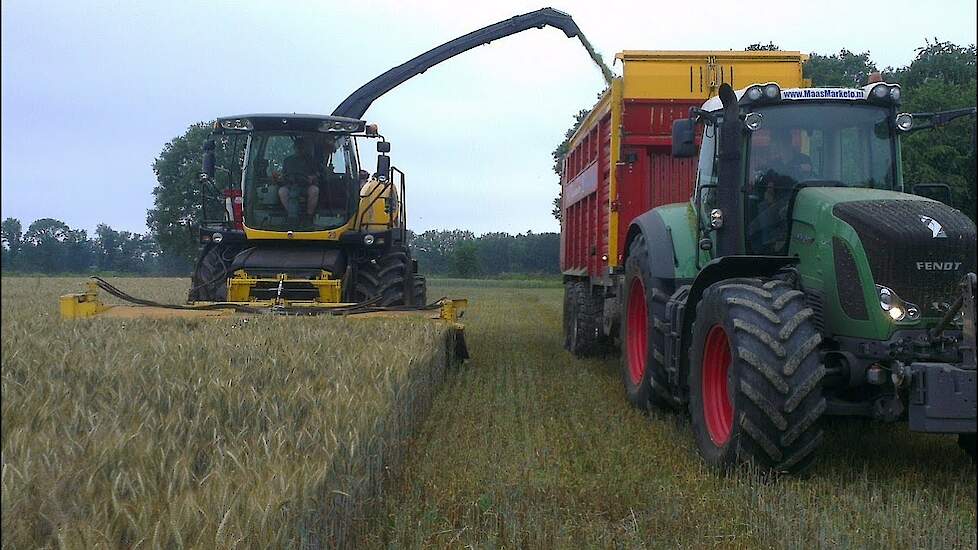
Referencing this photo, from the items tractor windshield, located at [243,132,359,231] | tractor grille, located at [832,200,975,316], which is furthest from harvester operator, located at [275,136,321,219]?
tractor grille, located at [832,200,975,316]

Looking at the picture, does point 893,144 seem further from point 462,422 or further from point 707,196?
point 462,422

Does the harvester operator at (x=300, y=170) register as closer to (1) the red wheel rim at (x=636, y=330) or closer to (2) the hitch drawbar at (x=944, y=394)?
(1) the red wheel rim at (x=636, y=330)

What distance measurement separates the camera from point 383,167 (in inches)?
400

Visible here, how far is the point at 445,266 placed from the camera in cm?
6600

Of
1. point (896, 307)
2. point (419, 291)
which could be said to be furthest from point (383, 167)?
point (896, 307)

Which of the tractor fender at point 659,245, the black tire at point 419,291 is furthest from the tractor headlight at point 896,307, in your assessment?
the black tire at point 419,291

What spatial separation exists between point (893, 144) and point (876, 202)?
3.08ft

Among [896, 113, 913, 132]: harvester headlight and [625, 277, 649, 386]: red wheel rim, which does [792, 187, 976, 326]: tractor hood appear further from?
[625, 277, 649, 386]: red wheel rim

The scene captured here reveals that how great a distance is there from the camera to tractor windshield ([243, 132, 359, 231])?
10328 millimetres

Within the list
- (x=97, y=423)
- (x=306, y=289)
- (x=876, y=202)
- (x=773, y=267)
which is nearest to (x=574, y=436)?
(x=773, y=267)

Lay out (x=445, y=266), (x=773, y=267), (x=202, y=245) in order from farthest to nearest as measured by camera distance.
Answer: (x=445, y=266)
(x=202, y=245)
(x=773, y=267)

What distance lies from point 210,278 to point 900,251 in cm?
809

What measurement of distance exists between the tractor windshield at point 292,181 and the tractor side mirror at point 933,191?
22.0ft

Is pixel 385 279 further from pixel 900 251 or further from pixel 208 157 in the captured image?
pixel 900 251
